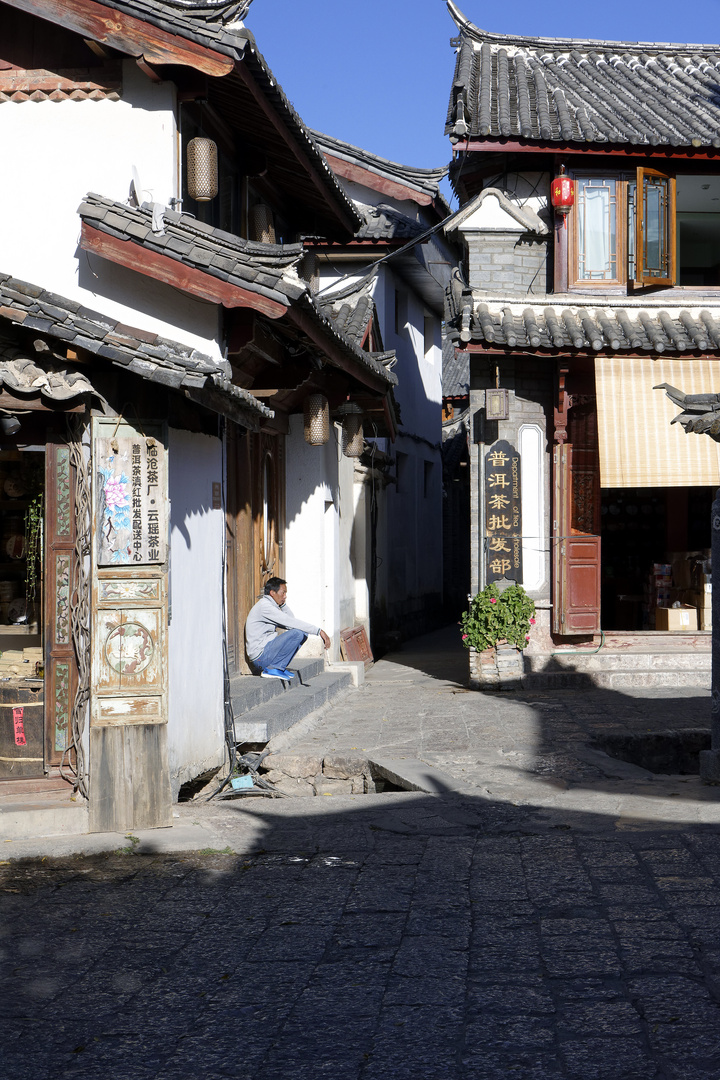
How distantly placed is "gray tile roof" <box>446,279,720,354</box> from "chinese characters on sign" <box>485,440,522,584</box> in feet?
4.76

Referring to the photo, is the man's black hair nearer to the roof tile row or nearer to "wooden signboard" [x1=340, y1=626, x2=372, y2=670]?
"wooden signboard" [x1=340, y1=626, x2=372, y2=670]

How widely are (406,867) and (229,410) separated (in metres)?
3.56

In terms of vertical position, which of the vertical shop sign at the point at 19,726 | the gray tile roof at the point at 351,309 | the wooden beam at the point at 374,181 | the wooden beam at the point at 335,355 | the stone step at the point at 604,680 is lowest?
the stone step at the point at 604,680

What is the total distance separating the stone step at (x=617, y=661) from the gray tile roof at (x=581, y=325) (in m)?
3.87

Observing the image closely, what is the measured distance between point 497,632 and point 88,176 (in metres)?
7.40

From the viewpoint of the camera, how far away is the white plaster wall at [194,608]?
805 centimetres

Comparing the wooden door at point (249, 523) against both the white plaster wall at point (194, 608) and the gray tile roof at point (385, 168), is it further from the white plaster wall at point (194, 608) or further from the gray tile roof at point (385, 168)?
the gray tile roof at point (385, 168)

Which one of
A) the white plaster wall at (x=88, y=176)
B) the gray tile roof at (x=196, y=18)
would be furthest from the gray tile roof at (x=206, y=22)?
the white plaster wall at (x=88, y=176)

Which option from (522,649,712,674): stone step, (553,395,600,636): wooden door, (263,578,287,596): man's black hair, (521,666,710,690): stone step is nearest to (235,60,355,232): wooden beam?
(553,395,600,636): wooden door

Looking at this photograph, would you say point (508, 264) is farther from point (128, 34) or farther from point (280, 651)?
point (128, 34)

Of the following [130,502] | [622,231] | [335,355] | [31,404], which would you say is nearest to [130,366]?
[31,404]

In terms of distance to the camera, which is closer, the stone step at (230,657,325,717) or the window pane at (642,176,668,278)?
the stone step at (230,657,325,717)

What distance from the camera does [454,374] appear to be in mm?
30703

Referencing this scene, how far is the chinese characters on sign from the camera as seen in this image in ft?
45.5
